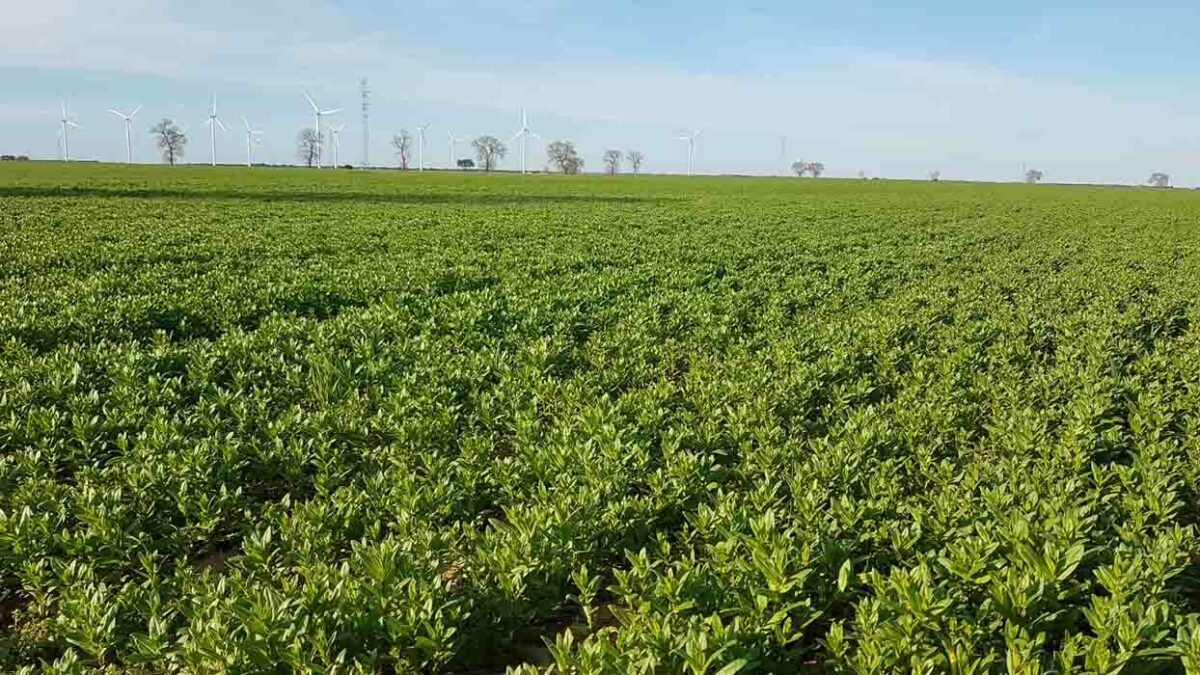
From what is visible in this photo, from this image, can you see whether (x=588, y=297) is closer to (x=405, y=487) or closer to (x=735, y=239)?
(x=405, y=487)

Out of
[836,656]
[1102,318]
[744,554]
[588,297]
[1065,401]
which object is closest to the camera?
[836,656]

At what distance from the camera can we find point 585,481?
18.4 feet

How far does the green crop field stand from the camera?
3.76 meters

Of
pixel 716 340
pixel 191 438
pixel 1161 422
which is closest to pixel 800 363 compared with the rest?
pixel 716 340

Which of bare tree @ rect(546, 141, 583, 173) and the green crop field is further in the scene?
bare tree @ rect(546, 141, 583, 173)

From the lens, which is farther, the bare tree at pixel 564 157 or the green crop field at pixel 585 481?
the bare tree at pixel 564 157

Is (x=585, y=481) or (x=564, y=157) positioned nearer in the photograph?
(x=585, y=481)

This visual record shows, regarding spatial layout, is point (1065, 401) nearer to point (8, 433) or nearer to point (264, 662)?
point (264, 662)

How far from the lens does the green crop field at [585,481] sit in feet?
12.3

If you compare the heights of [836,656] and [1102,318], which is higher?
[1102,318]

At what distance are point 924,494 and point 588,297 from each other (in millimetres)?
8598

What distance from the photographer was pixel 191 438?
6.33m

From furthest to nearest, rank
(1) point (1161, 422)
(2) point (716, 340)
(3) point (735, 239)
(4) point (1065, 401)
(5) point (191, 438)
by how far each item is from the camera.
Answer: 1. (3) point (735, 239)
2. (2) point (716, 340)
3. (4) point (1065, 401)
4. (1) point (1161, 422)
5. (5) point (191, 438)

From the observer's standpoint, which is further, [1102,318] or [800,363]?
[1102,318]
